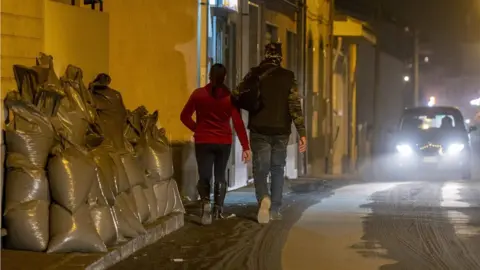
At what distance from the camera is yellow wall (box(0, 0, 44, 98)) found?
6.68 meters

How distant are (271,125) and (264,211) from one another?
944mm

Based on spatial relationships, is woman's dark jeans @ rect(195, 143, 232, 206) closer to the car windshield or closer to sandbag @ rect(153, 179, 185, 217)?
sandbag @ rect(153, 179, 185, 217)

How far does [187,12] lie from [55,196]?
5.05 meters

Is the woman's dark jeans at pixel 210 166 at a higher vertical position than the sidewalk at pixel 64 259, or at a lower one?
higher

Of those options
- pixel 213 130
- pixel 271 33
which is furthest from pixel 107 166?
pixel 271 33

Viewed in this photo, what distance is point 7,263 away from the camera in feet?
18.4

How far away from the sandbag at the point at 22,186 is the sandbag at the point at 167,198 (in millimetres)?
2002

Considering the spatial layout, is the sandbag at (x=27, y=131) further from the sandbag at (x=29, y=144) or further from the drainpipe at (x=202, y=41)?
the drainpipe at (x=202, y=41)

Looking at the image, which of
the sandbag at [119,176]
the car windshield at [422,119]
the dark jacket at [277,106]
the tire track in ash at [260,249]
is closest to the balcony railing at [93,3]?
the dark jacket at [277,106]

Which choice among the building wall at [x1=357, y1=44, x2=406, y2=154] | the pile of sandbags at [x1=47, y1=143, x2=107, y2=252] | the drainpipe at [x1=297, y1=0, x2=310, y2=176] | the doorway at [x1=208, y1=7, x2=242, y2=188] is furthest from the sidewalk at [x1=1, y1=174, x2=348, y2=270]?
the building wall at [x1=357, y1=44, x2=406, y2=154]

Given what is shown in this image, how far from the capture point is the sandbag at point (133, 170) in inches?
283

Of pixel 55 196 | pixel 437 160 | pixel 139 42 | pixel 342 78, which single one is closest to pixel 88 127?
pixel 55 196

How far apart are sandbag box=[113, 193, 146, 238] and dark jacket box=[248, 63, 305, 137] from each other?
6.68 feet

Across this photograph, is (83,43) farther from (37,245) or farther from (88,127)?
(37,245)
